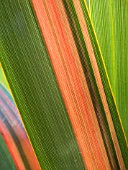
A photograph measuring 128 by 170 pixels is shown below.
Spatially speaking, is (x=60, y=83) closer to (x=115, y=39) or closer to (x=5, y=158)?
(x=5, y=158)

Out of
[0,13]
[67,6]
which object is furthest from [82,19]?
[0,13]

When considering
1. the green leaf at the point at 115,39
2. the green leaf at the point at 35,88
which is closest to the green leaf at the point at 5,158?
the green leaf at the point at 35,88

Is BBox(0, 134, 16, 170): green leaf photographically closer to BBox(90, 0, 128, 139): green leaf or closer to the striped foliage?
the striped foliage

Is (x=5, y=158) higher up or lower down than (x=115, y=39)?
lower down

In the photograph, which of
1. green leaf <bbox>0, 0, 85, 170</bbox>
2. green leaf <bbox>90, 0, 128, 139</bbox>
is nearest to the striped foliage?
green leaf <bbox>0, 0, 85, 170</bbox>

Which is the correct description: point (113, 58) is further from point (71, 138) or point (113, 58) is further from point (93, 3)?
point (71, 138)

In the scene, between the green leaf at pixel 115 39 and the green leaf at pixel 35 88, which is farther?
the green leaf at pixel 115 39

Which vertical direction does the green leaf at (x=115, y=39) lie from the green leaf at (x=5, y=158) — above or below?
above

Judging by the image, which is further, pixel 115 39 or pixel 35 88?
pixel 115 39

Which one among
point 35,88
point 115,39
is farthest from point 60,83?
point 115,39

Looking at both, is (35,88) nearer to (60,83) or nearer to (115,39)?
(60,83)

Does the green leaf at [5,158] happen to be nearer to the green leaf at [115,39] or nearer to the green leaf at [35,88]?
the green leaf at [35,88]
